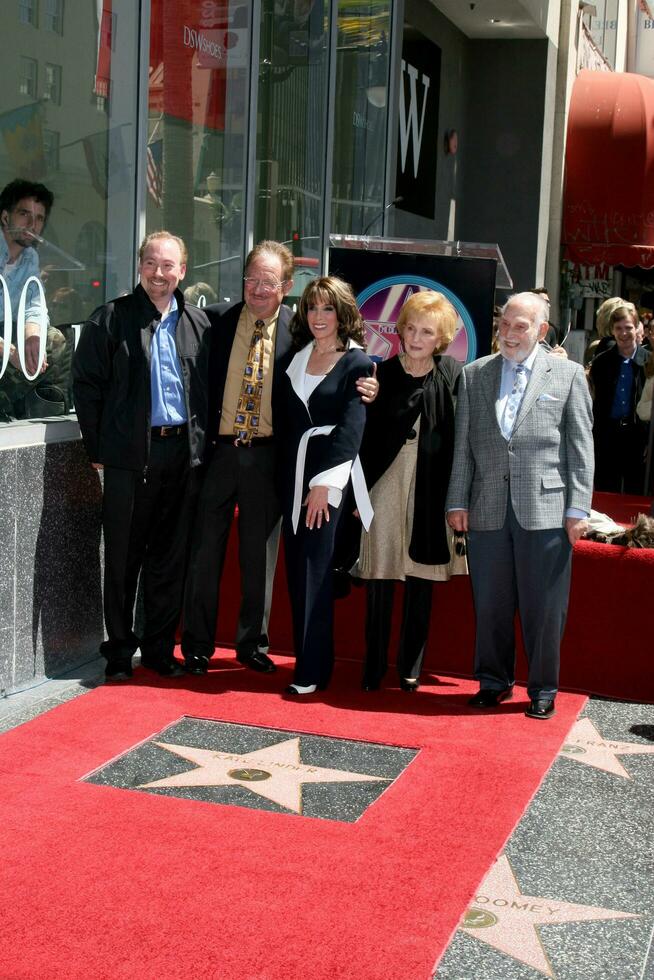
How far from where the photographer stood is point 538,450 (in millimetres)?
5484

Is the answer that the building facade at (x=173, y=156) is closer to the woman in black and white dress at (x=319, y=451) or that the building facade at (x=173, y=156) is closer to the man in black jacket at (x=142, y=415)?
the man in black jacket at (x=142, y=415)

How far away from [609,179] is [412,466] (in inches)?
442

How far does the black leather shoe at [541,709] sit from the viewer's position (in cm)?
560

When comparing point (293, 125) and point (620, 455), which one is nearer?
point (293, 125)

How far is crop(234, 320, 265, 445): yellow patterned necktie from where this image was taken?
5910 millimetres

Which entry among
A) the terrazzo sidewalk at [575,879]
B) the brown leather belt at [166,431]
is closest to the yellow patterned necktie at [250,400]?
the brown leather belt at [166,431]

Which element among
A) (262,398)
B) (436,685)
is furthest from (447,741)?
(262,398)

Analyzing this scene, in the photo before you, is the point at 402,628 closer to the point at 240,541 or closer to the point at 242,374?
the point at 240,541

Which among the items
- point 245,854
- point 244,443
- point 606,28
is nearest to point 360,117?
point 244,443

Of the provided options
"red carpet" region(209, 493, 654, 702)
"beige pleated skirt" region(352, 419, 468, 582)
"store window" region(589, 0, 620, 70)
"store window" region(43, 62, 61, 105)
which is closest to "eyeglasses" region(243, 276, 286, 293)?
"beige pleated skirt" region(352, 419, 468, 582)

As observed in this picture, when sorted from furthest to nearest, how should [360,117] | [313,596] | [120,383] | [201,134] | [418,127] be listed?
[418,127] < [360,117] < [201,134] < [313,596] < [120,383]

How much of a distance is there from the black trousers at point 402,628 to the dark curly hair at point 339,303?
1.16 meters

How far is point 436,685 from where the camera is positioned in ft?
20.2

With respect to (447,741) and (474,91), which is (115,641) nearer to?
(447,741)
